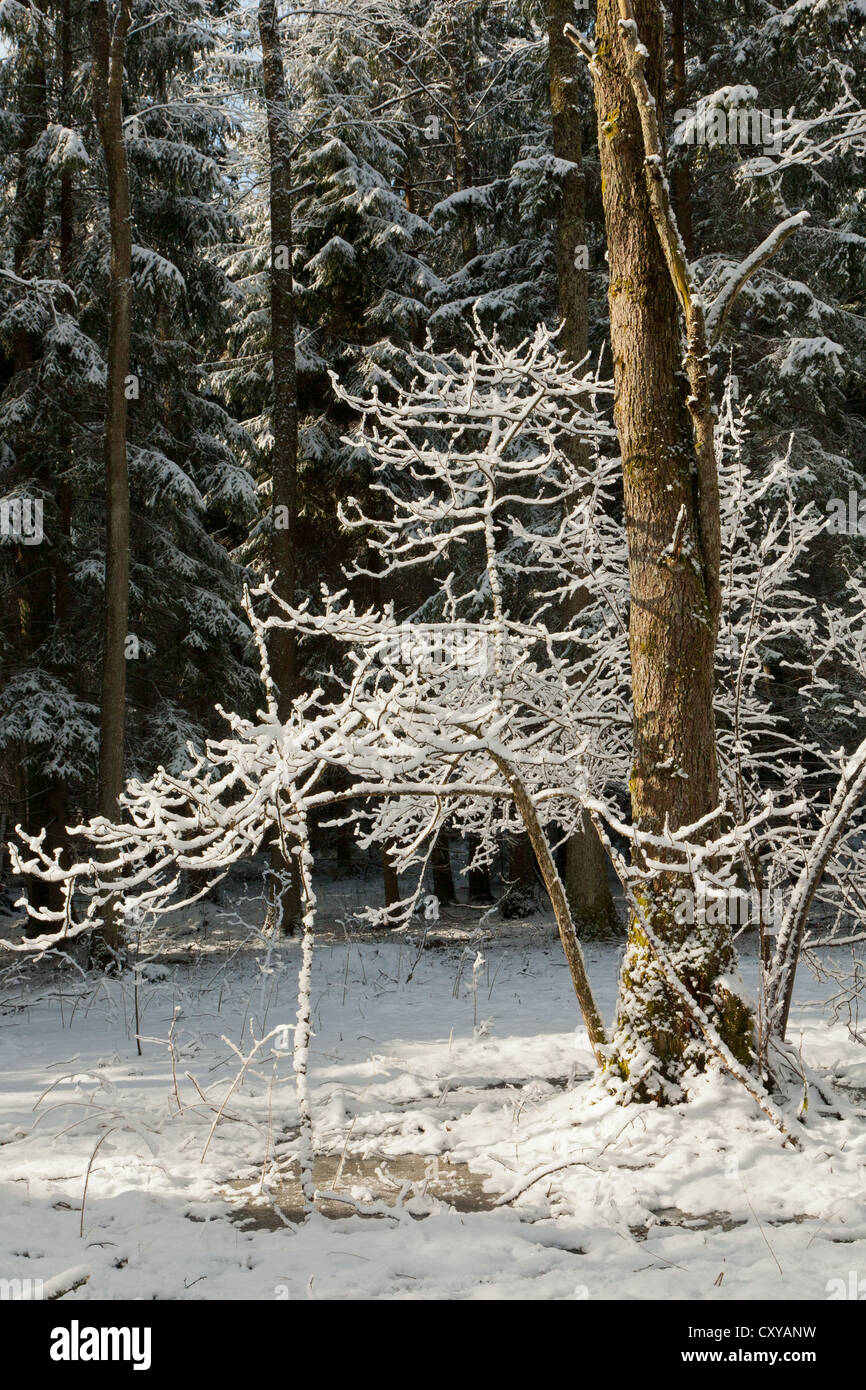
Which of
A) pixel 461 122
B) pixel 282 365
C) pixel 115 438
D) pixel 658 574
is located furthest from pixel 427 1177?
pixel 461 122

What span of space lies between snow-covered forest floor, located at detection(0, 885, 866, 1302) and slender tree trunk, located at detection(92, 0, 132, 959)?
357cm

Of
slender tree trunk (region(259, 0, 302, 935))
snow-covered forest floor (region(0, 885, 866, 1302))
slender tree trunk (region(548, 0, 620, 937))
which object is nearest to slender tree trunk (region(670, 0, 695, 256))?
slender tree trunk (region(548, 0, 620, 937))

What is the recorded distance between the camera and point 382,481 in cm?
1392

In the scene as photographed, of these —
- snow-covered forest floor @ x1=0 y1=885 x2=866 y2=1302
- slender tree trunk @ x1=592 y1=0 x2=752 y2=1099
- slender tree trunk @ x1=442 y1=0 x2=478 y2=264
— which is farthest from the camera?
slender tree trunk @ x1=442 y1=0 x2=478 y2=264

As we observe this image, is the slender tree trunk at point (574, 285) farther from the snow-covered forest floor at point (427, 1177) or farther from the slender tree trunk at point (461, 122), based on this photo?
the snow-covered forest floor at point (427, 1177)

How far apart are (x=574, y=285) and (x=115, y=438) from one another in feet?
18.1

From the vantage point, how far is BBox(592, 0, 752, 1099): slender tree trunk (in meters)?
4.38

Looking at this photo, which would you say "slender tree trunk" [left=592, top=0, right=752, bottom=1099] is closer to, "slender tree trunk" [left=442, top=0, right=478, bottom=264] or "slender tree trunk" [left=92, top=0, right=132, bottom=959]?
"slender tree trunk" [left=92, top=0, right=132, bottom=959]

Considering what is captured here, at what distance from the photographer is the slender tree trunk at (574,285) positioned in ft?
37.3

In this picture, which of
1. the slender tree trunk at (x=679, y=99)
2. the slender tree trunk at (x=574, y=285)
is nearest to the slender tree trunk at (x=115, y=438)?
the slender tree trunk at (x=574, y=285)

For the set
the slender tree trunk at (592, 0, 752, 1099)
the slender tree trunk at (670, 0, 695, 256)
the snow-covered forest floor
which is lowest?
the snow-covered forest floor

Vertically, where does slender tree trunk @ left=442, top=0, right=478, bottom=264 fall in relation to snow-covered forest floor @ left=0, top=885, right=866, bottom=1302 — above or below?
above

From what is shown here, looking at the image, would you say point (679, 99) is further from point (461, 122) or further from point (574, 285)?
point (461, 122)
